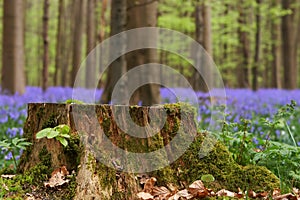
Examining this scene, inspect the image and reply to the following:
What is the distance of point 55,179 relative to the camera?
116 inches

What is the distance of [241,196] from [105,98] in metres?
5.99

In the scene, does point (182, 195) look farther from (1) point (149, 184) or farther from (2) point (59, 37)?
(2) point (59, 37)

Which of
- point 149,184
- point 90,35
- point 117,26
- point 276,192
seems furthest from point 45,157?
point 90,35

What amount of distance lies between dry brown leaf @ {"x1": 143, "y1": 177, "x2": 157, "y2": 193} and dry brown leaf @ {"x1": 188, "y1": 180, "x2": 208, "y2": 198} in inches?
11.6

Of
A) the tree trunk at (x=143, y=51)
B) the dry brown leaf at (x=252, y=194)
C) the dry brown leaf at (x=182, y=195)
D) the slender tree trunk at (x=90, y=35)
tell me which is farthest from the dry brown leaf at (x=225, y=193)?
the slender tree trunk at (x=90, y=35)

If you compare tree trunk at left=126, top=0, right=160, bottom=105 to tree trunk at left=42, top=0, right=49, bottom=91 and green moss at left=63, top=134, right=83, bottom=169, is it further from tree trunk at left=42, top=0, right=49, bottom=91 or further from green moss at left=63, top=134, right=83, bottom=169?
green moss at left=63, top=134, right=83, bottom=169

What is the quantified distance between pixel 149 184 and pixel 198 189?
38cm

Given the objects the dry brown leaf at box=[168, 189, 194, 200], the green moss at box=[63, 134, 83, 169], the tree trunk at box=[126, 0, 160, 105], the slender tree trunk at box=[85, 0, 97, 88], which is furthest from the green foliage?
the slender tree trunk at box=[85, 0, 97, 88]

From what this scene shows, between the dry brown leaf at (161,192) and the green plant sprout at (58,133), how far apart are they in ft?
2.44

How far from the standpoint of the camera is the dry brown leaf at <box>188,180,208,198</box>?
2.81m

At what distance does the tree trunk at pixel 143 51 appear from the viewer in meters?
8.20

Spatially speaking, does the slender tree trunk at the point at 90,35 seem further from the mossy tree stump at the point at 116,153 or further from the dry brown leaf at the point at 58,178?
the dry brown leaf at the point at 58,178

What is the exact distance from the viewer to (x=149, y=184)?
2990 millimetres

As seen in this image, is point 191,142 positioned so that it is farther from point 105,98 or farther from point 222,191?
point 105,98
